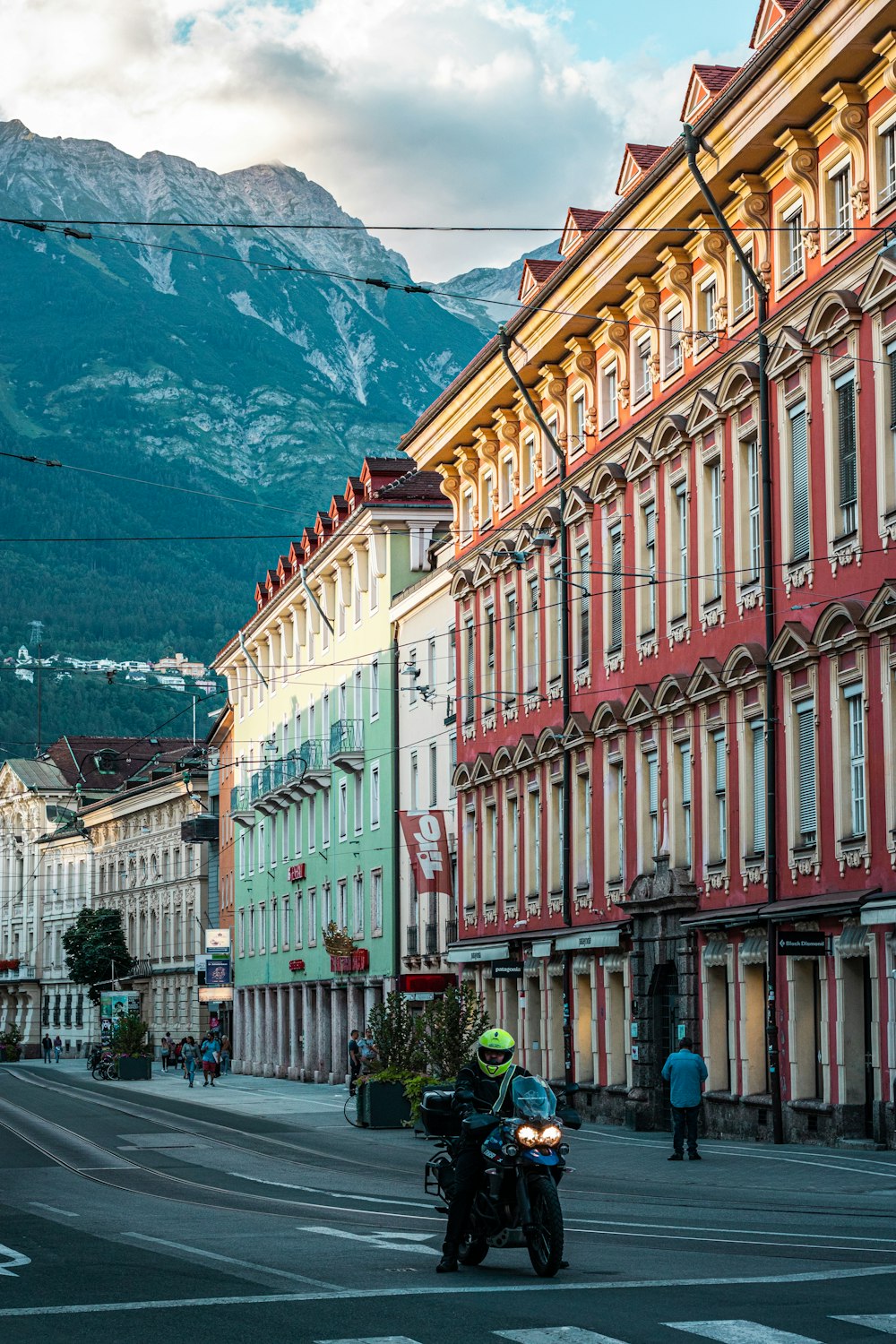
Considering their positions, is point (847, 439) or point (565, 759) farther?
point (565, 759)

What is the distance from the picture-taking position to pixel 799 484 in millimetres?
34094

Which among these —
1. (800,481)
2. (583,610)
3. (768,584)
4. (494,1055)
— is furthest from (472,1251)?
(583,610)

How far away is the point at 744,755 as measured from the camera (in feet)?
119

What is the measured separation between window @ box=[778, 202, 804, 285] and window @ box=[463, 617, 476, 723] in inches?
857

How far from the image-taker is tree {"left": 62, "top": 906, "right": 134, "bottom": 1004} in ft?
398

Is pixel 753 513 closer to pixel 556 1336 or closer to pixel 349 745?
pixel 556 1336

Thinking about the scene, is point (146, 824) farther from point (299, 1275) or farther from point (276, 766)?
point (299, 1275)

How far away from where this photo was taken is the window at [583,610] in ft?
149

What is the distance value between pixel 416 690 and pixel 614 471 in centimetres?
2318

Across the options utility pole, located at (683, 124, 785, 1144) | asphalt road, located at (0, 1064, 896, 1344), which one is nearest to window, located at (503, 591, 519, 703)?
utility pole, located at (683, 124, 785, 1144)

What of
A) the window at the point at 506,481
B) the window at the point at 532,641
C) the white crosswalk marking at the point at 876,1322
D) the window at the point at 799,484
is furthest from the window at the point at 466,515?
the white crosswalk marking at the point at 876,1322

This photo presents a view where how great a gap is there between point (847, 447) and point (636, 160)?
10504 mm

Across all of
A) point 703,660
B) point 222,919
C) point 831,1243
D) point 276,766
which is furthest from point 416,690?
point 831,1243

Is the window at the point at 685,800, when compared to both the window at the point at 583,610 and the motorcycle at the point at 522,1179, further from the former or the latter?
the motorcycle at the point at 522,1179
